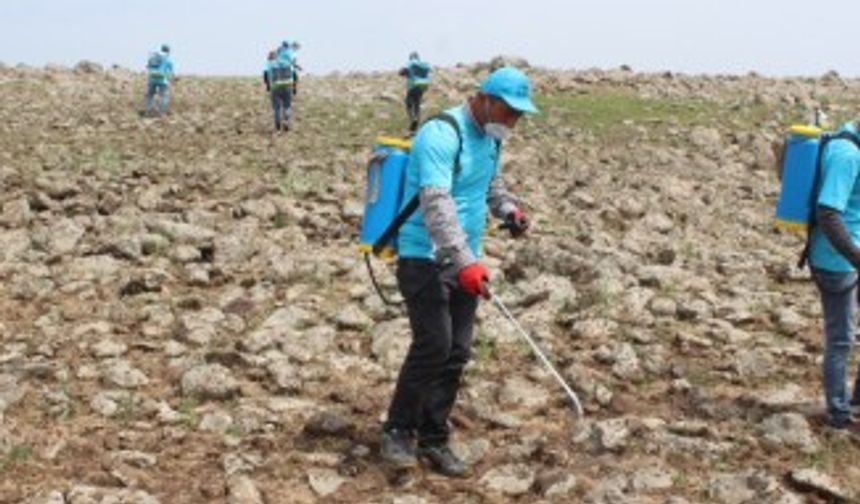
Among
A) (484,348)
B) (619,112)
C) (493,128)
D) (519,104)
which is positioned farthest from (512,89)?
(619,112)

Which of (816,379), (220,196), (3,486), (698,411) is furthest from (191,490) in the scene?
(220,196)

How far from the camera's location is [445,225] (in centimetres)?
679

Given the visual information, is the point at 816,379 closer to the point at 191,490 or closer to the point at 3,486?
the point at 191,490

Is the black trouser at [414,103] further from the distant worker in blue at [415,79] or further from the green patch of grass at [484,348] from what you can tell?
the green patch of grass at [484,348]

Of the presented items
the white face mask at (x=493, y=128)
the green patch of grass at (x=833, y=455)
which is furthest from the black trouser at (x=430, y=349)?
the green patch of grass at (x=833, y=455)

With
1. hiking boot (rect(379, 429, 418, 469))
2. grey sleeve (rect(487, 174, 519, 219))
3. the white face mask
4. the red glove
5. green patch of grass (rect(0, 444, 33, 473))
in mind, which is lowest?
green patch of grass (rect(0, 444, 33, 473))

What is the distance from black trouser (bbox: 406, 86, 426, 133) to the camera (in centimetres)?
2634

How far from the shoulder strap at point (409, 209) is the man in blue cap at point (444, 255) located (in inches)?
0.5

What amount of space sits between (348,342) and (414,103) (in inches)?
664

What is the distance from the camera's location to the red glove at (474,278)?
6.77 metres

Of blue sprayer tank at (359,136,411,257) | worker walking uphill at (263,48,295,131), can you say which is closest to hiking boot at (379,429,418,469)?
blue sprayer tank at (359,136,411,257)

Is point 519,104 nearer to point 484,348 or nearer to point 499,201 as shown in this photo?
point 499,201

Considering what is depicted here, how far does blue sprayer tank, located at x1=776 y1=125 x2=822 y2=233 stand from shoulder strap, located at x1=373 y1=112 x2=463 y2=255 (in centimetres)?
273

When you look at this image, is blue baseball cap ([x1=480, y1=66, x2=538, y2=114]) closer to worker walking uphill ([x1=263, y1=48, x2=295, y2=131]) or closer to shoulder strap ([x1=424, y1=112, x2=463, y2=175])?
shoulder strap ([x1=424, y1=112, x2=463, y2=175])
